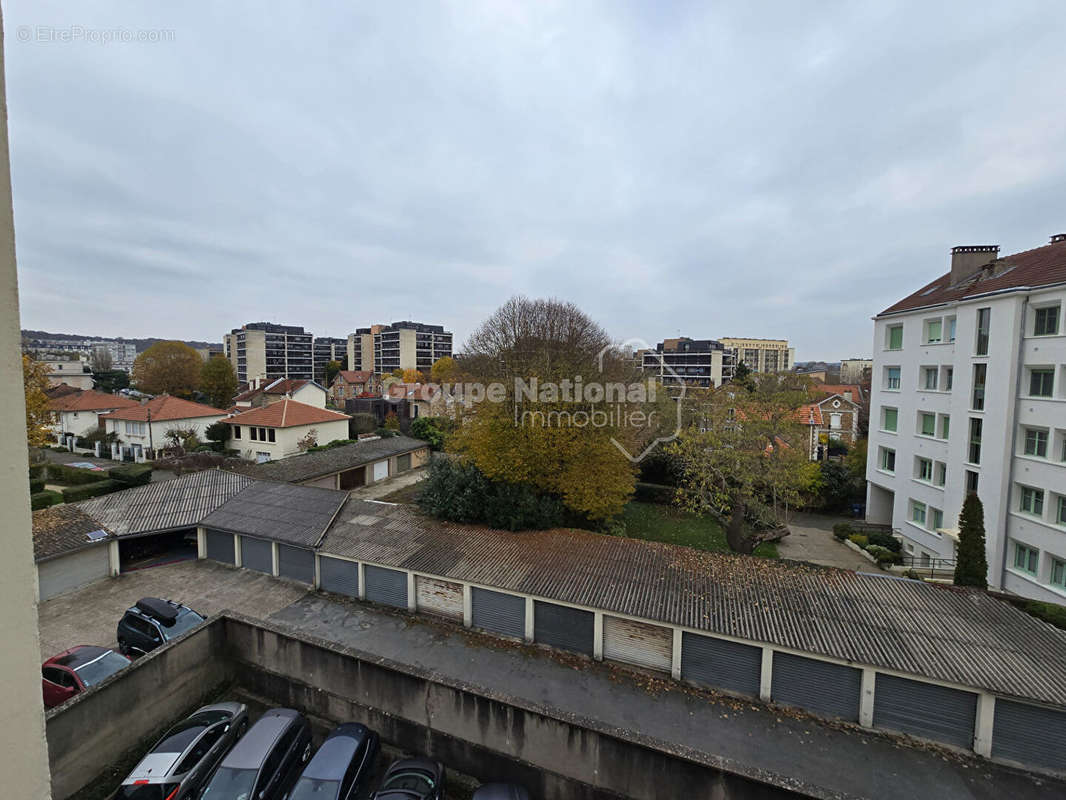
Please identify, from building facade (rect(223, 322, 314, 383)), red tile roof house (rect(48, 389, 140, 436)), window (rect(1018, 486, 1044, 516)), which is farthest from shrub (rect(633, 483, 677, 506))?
building facade (rect(223, 322, 314, 383))

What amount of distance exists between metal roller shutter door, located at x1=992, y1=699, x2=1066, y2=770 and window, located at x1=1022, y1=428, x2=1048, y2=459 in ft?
35.6

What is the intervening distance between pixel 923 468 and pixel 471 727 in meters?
22.7

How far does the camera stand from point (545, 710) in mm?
8469

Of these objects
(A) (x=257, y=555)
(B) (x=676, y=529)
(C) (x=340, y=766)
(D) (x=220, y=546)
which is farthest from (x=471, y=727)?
(B) (x=676, y=529)

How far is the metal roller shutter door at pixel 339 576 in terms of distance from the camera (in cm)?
1477

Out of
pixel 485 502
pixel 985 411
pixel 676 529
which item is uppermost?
pixel 985 411

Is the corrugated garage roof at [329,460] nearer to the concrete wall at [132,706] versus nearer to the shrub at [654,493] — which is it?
the concrete wall at [132,706]

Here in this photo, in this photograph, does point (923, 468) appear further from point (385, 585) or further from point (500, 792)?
point (385, 585)

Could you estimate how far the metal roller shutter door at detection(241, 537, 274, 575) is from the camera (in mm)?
16188

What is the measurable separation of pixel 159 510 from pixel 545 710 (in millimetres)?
16924

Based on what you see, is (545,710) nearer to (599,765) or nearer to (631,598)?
(599,765)

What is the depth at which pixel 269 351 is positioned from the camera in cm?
9031

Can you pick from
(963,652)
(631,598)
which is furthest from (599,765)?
(963,652)

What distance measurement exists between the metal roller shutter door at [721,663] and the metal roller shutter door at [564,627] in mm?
2383
